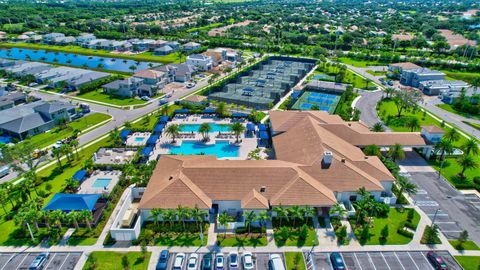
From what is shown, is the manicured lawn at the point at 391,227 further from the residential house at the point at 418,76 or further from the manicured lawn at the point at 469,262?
the residential house at the point at 418,76

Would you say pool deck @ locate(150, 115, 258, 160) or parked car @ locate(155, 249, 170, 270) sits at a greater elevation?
pool deck @ locate(150, 115, 258, 160)

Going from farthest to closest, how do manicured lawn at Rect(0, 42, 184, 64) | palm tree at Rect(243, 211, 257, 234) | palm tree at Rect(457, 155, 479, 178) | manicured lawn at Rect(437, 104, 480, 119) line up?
manicured lawn at Rect(0, 42, 184, 64) < manicured lawn at Rect(437, 104, 480, 119) < palm tree at Rect(457, 155, 479, 178) < palm tree at Rect(243, 211, 257, 234)

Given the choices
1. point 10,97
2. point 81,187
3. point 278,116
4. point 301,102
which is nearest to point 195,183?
point 81,187

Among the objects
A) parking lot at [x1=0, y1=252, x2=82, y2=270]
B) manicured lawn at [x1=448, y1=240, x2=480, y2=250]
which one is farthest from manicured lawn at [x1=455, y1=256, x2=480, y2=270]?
parking lot at [x1=0, y1=252, x2=82, y2=270]

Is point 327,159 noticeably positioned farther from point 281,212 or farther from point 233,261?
point 233,261

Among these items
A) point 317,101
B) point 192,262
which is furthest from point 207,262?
point 317,101

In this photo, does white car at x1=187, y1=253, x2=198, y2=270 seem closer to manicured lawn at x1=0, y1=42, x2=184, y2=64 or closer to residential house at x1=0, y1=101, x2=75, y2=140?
residential house at x1=0, y1=101, x2=75, y2=140
